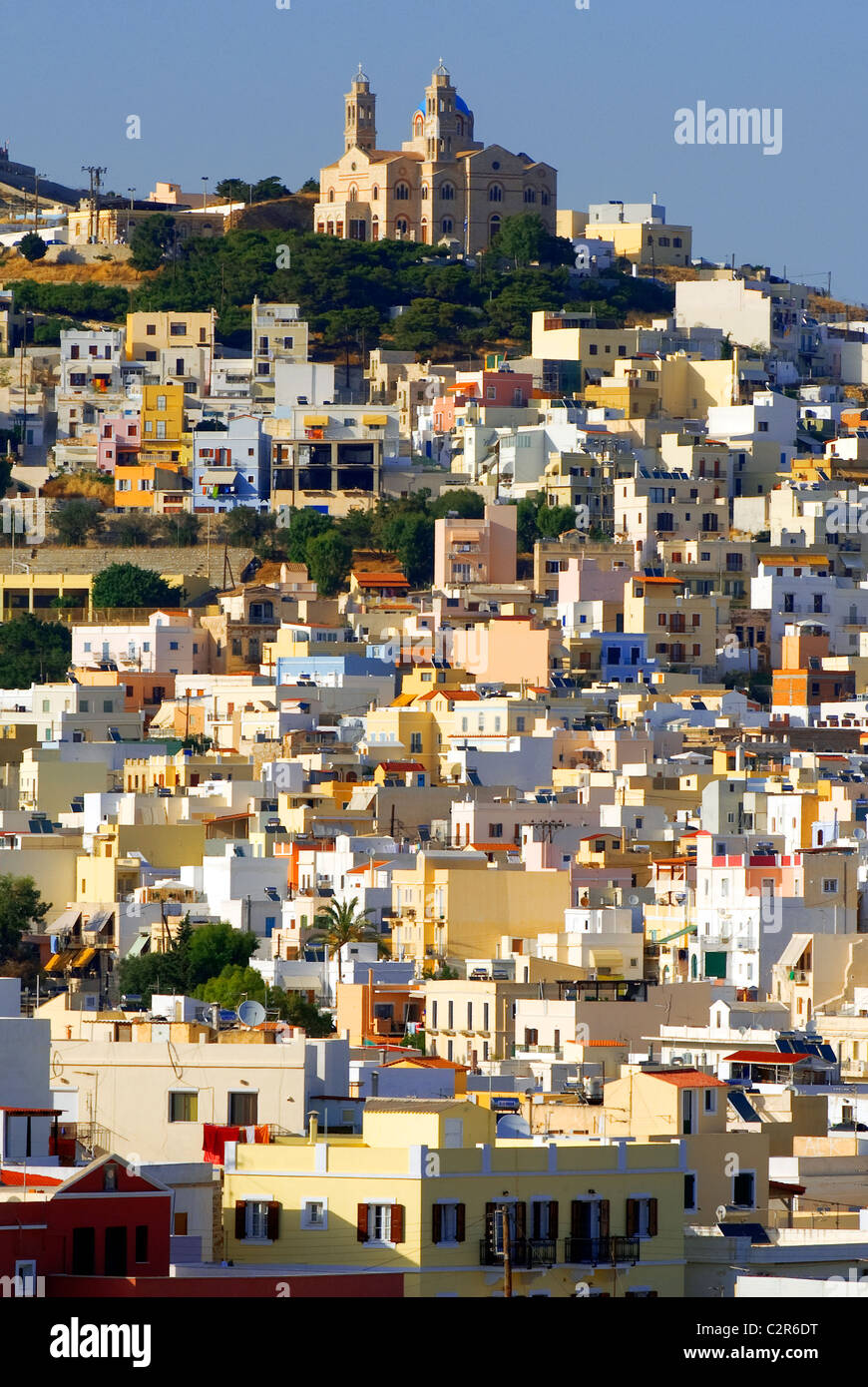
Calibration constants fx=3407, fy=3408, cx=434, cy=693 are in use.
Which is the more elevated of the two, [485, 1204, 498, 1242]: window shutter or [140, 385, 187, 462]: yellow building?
[140, 385, 187, 462]: yellow building

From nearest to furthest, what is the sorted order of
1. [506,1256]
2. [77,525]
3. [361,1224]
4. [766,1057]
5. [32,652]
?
[506,1256]
[361,1224]
[766,1057]
[32,652]
[77,525]

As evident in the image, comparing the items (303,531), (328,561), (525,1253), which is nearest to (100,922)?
(328,561)

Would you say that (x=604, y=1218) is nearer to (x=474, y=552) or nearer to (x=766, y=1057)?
(x=766, y=1057)

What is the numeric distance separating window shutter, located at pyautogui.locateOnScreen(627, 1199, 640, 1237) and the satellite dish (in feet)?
30.4

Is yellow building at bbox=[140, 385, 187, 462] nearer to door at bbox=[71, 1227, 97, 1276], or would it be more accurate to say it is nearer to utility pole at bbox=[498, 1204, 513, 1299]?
utility pole at bbox=[498, 1204, 513, 1299]

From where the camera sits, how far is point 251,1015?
1228 inches

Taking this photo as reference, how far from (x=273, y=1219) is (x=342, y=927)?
2474 centimetres

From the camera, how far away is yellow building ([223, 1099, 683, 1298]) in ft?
66.7

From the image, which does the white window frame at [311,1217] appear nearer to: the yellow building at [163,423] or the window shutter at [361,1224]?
the window shutter at [361,1224]

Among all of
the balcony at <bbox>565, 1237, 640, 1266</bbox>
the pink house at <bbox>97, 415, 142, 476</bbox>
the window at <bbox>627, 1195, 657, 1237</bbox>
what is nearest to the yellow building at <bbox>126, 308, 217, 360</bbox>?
the pink house at <bbox>97, 415, 142, 476</bbox>

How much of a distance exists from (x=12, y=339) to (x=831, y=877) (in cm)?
4817

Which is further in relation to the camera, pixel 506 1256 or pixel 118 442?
pixel 118 442

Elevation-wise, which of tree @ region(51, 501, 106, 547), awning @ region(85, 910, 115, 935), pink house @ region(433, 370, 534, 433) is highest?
pink house @ region(433, 370, 534, 433)

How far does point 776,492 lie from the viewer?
74375 millimetres
